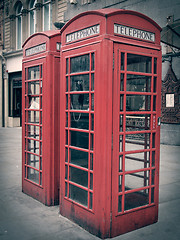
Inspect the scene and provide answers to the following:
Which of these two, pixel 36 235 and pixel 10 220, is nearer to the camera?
pixel 36 235

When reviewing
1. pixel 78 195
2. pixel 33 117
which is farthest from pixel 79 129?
pixel 33 117

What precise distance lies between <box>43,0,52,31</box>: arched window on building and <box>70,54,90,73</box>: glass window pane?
1545 centimetres

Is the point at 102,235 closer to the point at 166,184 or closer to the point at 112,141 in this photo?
the point at 112,141

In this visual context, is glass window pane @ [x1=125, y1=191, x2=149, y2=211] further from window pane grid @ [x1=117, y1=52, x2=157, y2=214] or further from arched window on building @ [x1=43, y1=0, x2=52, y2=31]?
arched window on building @ [x1=43, y1=0, x2=52, y2=31]

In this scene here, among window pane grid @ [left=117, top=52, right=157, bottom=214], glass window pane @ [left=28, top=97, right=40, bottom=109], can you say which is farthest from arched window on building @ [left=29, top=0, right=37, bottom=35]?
window pane grid @ [left=117, top=52, right=157, bottom=214]

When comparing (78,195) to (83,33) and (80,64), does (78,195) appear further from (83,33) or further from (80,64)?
(83,33)

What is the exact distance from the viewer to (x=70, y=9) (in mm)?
16234

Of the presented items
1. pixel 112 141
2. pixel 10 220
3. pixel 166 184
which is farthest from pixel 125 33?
pixel 166 184

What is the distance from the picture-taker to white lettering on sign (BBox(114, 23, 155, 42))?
137 inches

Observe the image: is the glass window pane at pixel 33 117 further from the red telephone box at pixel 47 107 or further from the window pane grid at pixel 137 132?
the window pane grid at pixel 137 132

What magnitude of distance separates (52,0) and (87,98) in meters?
15.8

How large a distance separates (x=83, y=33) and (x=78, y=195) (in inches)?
86.1

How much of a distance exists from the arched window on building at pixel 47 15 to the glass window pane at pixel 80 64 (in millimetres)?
15448

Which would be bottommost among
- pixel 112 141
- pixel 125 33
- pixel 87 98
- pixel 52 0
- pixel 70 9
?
pixel 112 141
